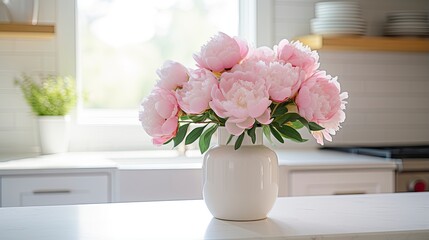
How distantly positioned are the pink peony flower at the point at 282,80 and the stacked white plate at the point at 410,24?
2.57m

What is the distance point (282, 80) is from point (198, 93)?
0.17 meters

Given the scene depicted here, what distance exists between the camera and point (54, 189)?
2.82 m

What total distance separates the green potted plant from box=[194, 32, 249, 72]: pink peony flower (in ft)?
6.75

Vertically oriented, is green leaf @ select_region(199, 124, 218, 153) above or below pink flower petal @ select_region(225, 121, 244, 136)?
below

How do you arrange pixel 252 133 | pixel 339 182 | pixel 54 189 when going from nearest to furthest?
pixel 252 133 → pixel 54 189 → pixel 339 182

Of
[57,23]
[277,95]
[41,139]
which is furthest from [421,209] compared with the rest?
[57,23]

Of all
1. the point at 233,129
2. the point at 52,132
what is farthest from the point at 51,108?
the point at 233,129

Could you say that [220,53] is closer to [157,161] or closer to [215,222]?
[215,222]

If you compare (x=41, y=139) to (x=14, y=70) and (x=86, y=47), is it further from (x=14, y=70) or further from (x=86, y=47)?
(x=86, y=47)

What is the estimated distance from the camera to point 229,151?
1420 millimetres

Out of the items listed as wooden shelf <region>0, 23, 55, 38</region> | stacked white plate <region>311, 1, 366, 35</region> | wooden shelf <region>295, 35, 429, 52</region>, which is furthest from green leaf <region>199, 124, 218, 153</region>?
stacked white plate <region>311, 1, 366, 35</region>

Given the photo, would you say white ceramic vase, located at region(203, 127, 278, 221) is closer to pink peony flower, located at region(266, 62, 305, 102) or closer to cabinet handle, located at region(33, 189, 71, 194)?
pink peony flower, located at region(266, 62, 305, 102)

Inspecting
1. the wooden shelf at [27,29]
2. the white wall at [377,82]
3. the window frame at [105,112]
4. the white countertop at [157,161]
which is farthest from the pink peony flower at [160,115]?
the white wall at [377,82]

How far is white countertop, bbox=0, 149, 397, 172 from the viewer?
9.36 feet
